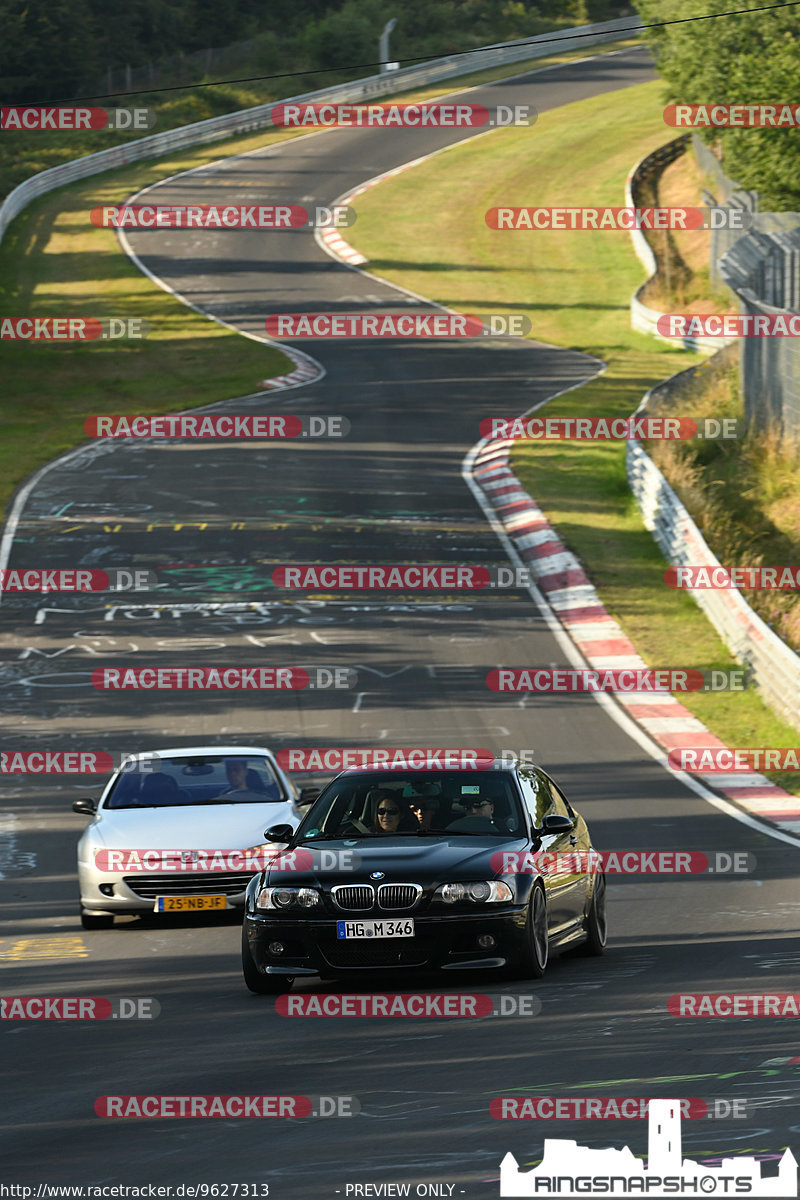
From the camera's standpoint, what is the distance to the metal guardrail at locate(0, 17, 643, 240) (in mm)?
71625

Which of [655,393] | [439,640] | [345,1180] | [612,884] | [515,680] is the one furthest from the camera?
[655,393]

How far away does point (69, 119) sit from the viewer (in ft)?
269

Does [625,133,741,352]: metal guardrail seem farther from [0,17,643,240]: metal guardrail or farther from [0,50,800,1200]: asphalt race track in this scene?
[0,17,643,240]: metal guardrail

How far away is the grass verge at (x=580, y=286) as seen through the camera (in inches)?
1035

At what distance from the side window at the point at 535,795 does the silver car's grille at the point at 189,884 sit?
294 cm

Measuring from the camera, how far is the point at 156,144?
256ft

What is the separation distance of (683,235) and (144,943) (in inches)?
2088

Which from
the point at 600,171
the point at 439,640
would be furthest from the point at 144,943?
the point at 600,171

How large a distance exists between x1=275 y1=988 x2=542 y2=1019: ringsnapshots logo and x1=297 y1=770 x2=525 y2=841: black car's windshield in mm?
1099

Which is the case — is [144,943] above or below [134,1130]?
below

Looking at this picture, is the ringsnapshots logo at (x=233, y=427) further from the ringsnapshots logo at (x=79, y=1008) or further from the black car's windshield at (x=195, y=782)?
the ringsnapshots logo at (x=79, y=1008)

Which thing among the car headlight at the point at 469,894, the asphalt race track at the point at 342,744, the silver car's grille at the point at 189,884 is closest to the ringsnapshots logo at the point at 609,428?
the asphalt race track at the point at 342,744

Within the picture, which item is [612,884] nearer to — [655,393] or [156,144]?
[655,393]

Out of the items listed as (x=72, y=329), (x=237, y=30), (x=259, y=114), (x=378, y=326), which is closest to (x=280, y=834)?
(x=378, y=326)
